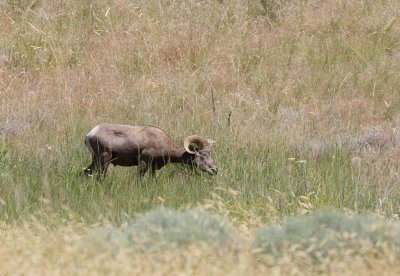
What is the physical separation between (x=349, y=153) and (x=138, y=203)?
10.9 feet

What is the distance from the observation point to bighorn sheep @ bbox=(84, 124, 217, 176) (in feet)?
31.8

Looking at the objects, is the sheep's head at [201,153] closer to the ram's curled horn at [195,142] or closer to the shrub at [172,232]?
the ram's curled horn at [195,142]

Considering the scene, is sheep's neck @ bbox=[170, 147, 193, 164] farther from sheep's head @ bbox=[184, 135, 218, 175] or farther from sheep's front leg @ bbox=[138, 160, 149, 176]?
sheep's front leg @ bbox=[138, 160, 149, 176]

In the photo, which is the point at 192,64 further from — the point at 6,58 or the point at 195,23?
the point at 6,58

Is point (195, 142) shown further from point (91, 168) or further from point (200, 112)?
point (200, 112)

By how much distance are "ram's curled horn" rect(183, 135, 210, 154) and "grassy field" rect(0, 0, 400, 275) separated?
10.2 inches

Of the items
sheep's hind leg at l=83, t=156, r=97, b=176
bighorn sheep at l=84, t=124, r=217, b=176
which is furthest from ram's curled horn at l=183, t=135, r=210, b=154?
sheep's hind leg at l=83, t=156, r=97, b=176

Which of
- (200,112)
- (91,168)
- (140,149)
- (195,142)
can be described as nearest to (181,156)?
(195,142)

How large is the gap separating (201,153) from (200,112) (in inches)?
132

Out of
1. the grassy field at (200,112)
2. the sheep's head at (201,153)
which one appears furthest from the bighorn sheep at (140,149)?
the grassy field at (200,112)

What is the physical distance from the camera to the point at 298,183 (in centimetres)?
904

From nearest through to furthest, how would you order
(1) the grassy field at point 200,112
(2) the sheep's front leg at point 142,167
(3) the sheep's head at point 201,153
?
(1) the grassy field at point 200,112 → (2) the sheep's front leg at point 142,167 → (3) the sheep's head at point 201,153

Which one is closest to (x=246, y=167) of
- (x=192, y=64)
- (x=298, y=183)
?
(x=298, y=183)

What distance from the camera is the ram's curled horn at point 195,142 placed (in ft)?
33.0
